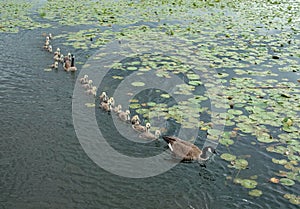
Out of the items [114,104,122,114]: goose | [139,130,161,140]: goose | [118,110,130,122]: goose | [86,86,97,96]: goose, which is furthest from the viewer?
[86,86,97,96]: goose

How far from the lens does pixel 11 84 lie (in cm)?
1076

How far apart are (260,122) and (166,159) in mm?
2865

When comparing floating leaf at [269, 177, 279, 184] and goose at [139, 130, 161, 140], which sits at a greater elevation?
goose at [139, 130, 161, 140]

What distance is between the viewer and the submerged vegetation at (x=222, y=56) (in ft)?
26.9

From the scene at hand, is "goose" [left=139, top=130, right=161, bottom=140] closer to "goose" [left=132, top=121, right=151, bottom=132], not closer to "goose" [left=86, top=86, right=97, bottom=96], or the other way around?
"goose" [left=132, top=121, right=151, bottom=132]

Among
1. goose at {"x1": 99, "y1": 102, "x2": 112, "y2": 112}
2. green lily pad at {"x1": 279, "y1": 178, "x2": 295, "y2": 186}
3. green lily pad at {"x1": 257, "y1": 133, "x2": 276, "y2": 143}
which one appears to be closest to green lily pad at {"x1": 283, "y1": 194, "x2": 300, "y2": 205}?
green lily pad at {"x1": 279, "y1": 178, "x2": 295, "y2": 186}

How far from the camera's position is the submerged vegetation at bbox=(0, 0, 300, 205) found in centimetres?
819

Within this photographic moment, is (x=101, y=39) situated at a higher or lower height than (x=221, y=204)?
higher

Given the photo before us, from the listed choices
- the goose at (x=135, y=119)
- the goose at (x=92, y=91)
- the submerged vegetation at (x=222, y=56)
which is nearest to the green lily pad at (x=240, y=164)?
the submerged vegetation at (x=222, y=56)

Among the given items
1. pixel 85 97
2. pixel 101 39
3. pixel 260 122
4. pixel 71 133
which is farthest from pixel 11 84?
pixel 260 122

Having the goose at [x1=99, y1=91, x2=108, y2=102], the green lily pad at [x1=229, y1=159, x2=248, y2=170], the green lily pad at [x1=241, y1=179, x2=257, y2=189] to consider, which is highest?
Result: the goose at [x1=99, y1=91, x2=108, y2=102]

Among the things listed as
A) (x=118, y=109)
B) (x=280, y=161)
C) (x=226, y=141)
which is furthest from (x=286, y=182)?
(x=118, y=109)

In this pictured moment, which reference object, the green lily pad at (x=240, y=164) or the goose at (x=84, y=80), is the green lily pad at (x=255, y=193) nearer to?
the green lily pad at (x=240, y=164)

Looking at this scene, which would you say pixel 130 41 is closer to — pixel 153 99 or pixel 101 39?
pixel 101 39
